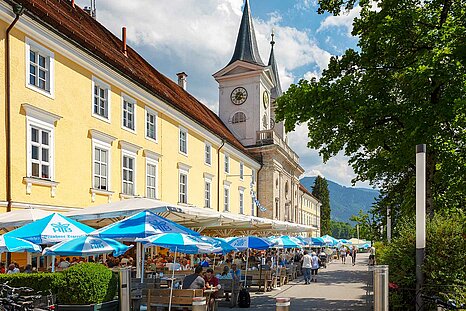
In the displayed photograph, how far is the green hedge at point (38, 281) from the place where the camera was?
9.84 m

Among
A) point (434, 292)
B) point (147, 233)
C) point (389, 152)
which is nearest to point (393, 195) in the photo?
point (389, 152)

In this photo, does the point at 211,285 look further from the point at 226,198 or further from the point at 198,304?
the point at 226,198

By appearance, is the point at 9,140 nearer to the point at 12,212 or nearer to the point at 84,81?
the point at 12,212

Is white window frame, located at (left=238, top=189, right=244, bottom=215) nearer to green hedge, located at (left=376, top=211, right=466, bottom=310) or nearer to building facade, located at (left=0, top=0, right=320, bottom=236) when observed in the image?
building facade, located at (left=0, top=0, right=320, bottom=236)

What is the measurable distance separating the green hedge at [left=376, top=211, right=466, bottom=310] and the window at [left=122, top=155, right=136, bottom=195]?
16176 mm

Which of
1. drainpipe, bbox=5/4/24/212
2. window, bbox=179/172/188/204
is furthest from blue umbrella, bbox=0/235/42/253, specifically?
window, bbox=179/172/188/204

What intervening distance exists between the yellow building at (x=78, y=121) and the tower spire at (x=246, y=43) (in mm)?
24783

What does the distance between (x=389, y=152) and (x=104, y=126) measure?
45.2 ft

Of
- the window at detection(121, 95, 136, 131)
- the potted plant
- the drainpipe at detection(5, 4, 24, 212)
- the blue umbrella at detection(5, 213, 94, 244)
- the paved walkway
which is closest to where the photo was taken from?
the potted plant

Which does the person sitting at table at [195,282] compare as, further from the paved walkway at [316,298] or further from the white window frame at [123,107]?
the white window frame at [123,107]

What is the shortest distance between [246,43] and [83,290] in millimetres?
51113

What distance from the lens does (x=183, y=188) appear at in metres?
33.4

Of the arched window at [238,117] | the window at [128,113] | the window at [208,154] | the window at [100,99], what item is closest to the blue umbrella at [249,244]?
the window at [100,99]

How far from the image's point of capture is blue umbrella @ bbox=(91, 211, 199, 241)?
11.7m
